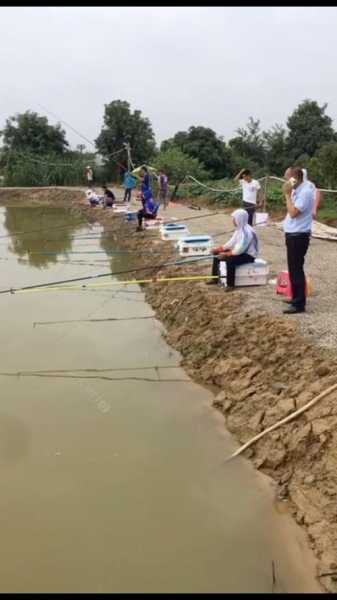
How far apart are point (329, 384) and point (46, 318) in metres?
4.22

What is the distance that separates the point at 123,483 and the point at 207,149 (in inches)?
879

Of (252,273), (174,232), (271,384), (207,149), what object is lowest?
(271,384)

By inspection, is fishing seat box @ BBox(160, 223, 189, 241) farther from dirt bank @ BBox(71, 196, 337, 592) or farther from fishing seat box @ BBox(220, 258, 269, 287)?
fishing seat box @ BBox(220, 258, 269, 287)

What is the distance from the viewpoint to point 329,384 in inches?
149

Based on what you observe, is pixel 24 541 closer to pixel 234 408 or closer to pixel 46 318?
pixel 234 408

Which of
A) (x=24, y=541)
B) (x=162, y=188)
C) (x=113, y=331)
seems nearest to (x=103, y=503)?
(x=24, y=541)

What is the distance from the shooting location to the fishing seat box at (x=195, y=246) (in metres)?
8.19

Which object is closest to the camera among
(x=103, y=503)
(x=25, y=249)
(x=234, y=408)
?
(x=103, y=503)

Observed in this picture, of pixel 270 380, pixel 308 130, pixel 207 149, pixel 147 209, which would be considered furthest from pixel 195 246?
pixel 308 130

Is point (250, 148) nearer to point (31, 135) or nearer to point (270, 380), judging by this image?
point (31, 135)

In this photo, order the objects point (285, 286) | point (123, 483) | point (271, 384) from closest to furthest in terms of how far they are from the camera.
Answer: point (123, 483), point (271, 384), point (285, 286)

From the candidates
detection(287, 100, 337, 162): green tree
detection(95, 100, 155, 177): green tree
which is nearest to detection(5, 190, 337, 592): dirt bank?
detection(95, 100, 155, 177): green tree

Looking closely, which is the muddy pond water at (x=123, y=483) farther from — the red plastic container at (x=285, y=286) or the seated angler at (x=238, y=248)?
the red plastic container at (x=285, y=286)

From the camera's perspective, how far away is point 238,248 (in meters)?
5.98
